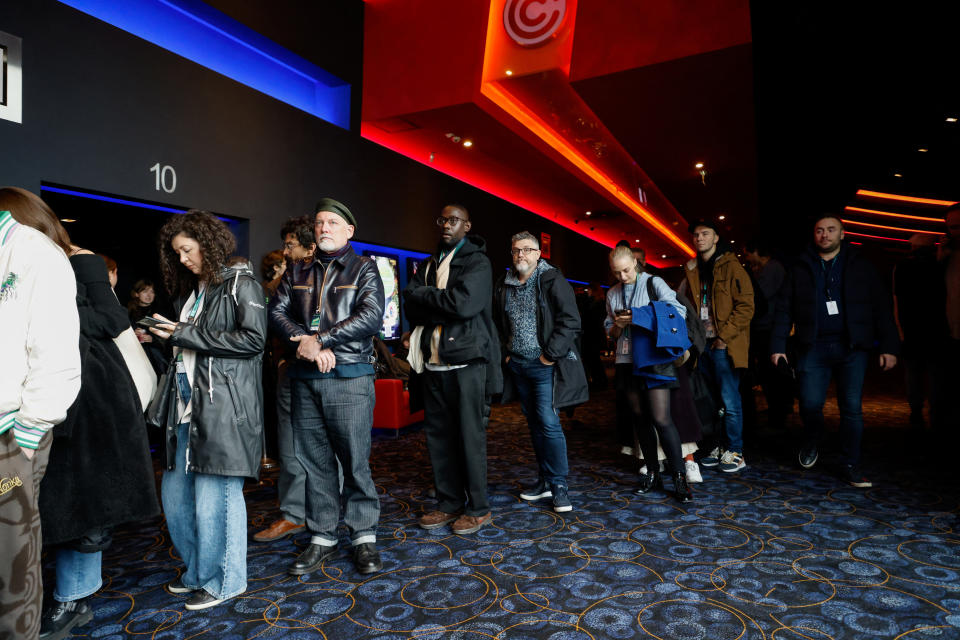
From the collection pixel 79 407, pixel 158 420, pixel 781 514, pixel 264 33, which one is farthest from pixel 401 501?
pixel 264 33

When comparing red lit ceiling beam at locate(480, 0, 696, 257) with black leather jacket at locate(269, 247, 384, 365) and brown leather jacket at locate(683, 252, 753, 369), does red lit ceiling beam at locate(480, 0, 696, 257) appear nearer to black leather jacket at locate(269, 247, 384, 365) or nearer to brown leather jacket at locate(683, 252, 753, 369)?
brown leather jacket at locate(683, 252, 753, 369)

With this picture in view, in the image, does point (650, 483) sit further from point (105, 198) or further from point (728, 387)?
point (105, 198)

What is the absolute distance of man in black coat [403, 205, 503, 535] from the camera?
2.71 meters

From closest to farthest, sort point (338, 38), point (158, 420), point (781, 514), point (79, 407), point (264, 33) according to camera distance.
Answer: point (79, 407) → point (158, 420) → point (781, 514) → point (264, 33) → point (338, 38)

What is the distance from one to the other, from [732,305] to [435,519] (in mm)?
2387

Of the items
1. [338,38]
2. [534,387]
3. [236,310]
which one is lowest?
[534,387]

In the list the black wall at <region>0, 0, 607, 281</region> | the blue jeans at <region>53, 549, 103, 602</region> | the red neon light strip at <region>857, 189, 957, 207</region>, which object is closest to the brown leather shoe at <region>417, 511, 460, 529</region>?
the blue jeans at <region>53, 549, 103, 602</region>

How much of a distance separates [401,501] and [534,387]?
3.35 feet

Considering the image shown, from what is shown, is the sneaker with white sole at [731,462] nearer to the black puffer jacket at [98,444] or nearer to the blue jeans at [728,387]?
the blue jeans at [728,387]

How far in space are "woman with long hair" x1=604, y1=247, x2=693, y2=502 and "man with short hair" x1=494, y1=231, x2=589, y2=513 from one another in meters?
0.36

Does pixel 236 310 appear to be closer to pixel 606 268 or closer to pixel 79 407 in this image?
pixel 79 407

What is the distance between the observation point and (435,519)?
279 cm

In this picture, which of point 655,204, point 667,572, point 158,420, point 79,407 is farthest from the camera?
point 655,204

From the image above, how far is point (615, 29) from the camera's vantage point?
501cm
